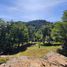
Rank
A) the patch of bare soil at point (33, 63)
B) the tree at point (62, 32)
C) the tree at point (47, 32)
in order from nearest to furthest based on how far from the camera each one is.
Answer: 1. the patch of bare soil at point (33, 63)
2. the tree at point (62, 32)
3. the tree at point (47, 32)

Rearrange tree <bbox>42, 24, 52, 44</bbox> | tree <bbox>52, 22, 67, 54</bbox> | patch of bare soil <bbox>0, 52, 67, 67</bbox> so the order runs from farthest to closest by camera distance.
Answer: tree <bbox>42, 24, 52, 44</bbox>, tree <bbox>52, 22, 67, 54</bbox>, patch of bare soil <bbox>0, 52, 67, 67</bbox>

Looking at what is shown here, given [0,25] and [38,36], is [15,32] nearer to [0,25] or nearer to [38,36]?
[0,25]

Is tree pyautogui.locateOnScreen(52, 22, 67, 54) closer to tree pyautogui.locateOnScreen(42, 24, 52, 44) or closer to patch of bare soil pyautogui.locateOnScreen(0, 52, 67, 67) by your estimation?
tree pyautogui.locateOnScreen(42, 24, 52, 44)

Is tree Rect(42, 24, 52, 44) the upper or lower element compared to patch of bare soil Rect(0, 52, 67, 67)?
upper

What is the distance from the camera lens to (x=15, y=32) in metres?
115

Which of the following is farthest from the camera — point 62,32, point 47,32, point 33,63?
point 47,32

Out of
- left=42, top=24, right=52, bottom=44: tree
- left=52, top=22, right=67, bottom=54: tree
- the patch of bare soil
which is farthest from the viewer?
left=42, top=24, right=52, bottom=44: tree

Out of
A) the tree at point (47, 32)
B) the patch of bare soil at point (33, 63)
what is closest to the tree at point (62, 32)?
the tree at point (47, 32)

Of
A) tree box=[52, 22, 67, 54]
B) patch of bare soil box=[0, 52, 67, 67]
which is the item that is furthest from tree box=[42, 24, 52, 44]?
patch of bare soil box=[0, 52, 67, 67]

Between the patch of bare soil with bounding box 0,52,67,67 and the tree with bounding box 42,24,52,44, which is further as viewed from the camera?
the tree with bounding box 42,24,52,44

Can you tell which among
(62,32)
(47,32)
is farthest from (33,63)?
(47,32)

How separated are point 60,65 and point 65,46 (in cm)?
5986

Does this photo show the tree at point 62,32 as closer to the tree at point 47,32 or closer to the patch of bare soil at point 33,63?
the tree at point 47,32

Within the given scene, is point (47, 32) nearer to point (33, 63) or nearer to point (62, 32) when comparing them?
point (62, 32)
